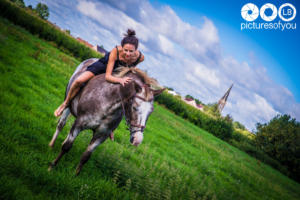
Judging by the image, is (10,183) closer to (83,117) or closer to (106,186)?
(83,117)

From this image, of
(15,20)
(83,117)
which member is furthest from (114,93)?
(15,20)

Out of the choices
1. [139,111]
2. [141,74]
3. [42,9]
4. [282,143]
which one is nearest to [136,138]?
[139,111]

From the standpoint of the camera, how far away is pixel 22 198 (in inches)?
100

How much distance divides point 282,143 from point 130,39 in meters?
48.5

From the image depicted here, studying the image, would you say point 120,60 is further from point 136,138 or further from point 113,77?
point 136,138

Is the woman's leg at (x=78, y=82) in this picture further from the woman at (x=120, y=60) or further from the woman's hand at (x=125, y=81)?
the woman's hand at (x=125, y=81)

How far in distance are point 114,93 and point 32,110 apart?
3.80 m

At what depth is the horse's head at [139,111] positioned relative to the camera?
116 inches

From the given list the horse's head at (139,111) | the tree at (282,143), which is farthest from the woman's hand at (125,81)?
the tree at (282,143)

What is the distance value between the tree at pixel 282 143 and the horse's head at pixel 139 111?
4289 cm

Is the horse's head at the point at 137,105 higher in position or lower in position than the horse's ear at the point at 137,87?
lower

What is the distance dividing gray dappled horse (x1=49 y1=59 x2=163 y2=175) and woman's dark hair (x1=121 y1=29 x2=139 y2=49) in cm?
56

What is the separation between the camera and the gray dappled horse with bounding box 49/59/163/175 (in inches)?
119

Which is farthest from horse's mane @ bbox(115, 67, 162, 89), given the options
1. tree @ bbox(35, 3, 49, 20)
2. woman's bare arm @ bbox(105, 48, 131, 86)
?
tree @ bbox(35, 3, 49, 20)
